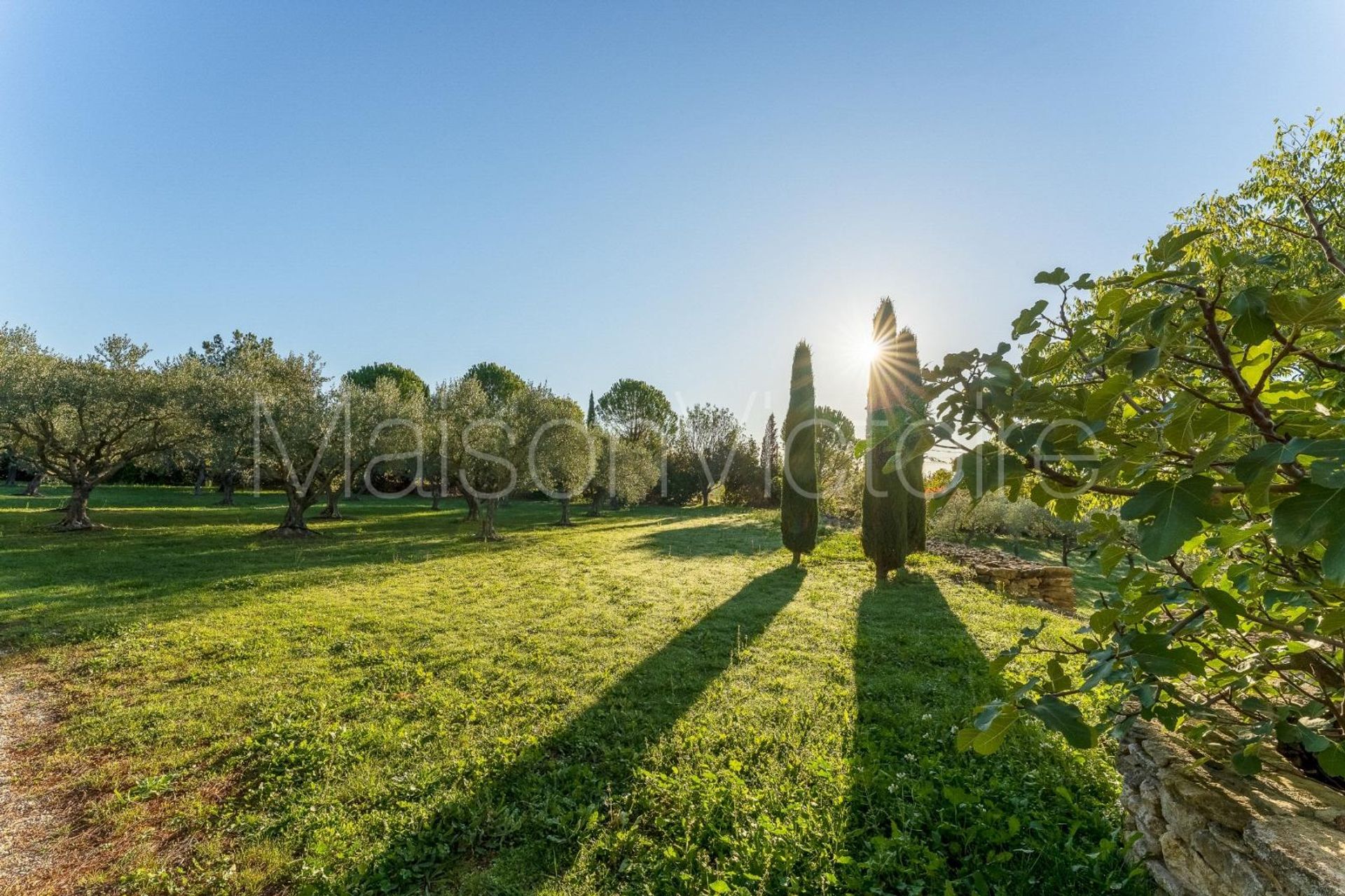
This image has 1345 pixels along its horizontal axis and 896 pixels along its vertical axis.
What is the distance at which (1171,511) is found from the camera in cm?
103

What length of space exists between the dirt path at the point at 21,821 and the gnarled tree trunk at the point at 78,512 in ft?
55.6

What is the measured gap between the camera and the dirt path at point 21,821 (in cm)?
335

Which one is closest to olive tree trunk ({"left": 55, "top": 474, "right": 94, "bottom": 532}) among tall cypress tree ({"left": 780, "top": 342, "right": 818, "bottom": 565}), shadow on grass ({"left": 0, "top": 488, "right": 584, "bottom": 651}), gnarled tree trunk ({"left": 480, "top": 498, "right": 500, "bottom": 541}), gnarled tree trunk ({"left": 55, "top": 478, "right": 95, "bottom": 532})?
gnarled tree trunk ({"left": 55, "top": 478, "right": 95, "bottom": 532})

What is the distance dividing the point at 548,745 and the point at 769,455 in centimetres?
3552

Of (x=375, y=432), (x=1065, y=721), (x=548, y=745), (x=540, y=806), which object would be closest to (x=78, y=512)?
(x=375, y=432)

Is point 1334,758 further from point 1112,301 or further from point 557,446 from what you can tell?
point 557,446

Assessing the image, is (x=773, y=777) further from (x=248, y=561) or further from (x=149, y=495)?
(x=149, y=495)

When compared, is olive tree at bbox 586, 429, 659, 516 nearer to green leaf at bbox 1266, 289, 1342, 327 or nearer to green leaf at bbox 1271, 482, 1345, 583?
green leaf at bbox 1266, 289, 1342, 327

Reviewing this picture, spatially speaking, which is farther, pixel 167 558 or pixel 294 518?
pixel 294 518

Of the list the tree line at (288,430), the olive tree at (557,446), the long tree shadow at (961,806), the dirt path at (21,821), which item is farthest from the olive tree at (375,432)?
the long tree shadow at (961,806)

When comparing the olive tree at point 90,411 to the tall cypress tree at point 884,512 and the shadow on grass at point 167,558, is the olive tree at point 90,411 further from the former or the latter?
the tall cypress tree at point 884,512

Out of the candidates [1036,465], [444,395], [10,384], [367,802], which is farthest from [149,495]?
[1036,465]

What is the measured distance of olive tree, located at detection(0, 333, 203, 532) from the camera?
16.1 m

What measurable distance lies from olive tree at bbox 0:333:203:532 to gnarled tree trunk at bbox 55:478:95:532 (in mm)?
23
